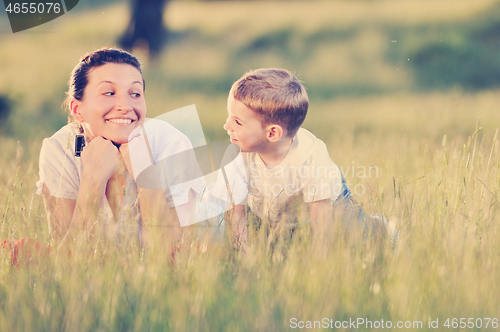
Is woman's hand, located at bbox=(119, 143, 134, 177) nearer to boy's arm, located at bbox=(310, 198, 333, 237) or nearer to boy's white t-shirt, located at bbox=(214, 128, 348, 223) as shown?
boy's white t-shirt, located at bbox=(214, 128, 348, 223)

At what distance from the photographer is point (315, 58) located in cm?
1070

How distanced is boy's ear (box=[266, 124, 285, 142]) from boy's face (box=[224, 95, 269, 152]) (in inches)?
1.0

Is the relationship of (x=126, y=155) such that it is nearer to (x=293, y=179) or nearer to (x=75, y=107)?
(x=75, y=107)

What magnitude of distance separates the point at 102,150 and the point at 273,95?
3.22 ft

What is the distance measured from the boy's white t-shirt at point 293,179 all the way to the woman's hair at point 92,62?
2.73 ft

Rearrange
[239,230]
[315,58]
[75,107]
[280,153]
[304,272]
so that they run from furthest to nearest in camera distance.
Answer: [315,58]
[280,153]
[75,107]
[239,230]
[304,272]

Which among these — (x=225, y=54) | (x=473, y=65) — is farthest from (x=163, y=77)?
(x=473, y=65)

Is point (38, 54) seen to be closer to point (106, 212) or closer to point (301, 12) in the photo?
point (301, 12)

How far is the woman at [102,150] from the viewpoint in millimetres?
2203

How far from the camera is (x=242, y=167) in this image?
253cm

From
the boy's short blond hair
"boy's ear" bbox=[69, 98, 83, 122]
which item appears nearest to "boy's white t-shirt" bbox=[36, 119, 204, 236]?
"boy's ear" bbox=[69, 98, 83, 122]

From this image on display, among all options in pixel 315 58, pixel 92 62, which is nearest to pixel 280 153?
pixel 92 62

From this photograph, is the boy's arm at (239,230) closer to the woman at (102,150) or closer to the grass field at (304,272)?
the grass field at (304,272)

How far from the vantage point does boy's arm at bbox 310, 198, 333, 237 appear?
2.17 m
